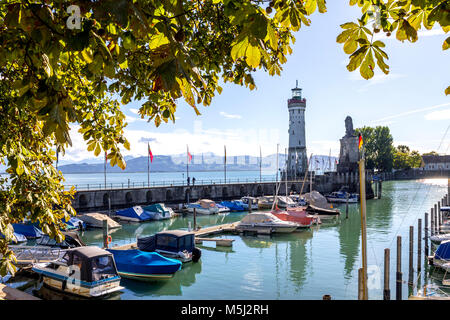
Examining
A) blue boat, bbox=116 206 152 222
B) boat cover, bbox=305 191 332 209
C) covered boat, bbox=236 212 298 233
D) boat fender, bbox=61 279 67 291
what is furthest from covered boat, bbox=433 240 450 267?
blue boat, bbox=116 206 152 222

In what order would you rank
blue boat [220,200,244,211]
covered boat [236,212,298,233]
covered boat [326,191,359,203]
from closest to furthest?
1. covered boat [236,212,298,233]
2. blue boat [220,200,244,211]
3. covered boat [326,191,359,203]

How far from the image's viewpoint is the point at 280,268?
2039cm

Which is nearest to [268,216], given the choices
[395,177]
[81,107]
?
[81,107]

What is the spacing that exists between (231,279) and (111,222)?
63.9ft

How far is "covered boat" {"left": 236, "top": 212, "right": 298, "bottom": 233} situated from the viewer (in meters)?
29.7

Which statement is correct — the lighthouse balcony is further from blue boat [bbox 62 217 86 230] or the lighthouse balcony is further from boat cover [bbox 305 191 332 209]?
blue boat [bbox 62 217 86 230]

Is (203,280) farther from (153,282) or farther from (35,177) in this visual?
(35,177)

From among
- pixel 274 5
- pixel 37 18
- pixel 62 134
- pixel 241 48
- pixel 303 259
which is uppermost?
pixel 274 5

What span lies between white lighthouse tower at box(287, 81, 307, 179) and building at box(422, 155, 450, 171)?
9625cm

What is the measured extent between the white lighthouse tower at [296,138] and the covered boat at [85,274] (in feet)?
222

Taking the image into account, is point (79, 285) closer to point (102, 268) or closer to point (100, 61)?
point (102, 268)

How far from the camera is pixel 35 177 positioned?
16.9 ft
